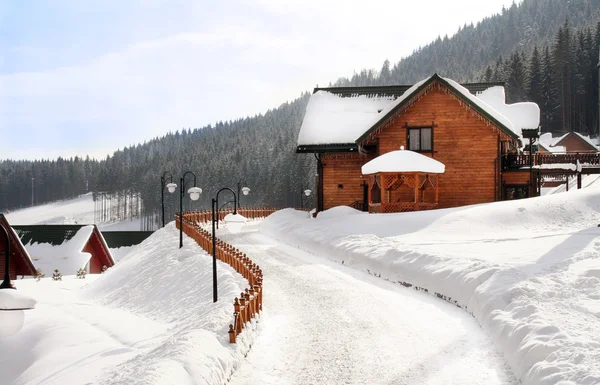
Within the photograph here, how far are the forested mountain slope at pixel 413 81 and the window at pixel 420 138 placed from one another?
54976 mm

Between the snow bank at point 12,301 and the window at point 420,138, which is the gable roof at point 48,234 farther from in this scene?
the snow bank at point 12,301

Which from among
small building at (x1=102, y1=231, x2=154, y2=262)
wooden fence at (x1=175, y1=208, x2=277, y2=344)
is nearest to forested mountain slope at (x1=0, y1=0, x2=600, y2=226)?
small building at (x1=102, y1=231, x2=154, y2=262)

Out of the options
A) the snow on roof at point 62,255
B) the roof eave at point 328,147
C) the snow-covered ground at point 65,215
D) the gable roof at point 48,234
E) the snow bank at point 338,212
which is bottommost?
the snow-covered ground at point 65,215

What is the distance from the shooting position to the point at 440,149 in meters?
32.3

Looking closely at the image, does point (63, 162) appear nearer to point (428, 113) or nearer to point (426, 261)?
point (428, 113)

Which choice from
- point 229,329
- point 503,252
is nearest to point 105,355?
point 229,329

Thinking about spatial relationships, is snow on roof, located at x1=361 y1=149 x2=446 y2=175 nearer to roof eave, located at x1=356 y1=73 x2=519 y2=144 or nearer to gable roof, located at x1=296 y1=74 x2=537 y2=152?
roof eave, located at x1=356 y1=73 x2=519 y2=144

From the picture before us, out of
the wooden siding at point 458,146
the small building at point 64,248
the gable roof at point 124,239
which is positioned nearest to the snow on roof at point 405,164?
the wooden siding at point 458,146

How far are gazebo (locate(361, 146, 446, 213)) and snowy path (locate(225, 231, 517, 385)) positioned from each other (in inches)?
507

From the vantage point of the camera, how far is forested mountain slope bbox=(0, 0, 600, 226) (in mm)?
92438

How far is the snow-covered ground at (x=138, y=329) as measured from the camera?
889 centimetres

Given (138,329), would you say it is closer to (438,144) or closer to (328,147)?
(328,147)

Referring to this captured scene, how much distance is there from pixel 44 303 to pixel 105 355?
14.1 meters

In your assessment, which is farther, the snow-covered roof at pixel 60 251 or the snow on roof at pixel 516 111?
the snow-covered roof at pixel 60 251
